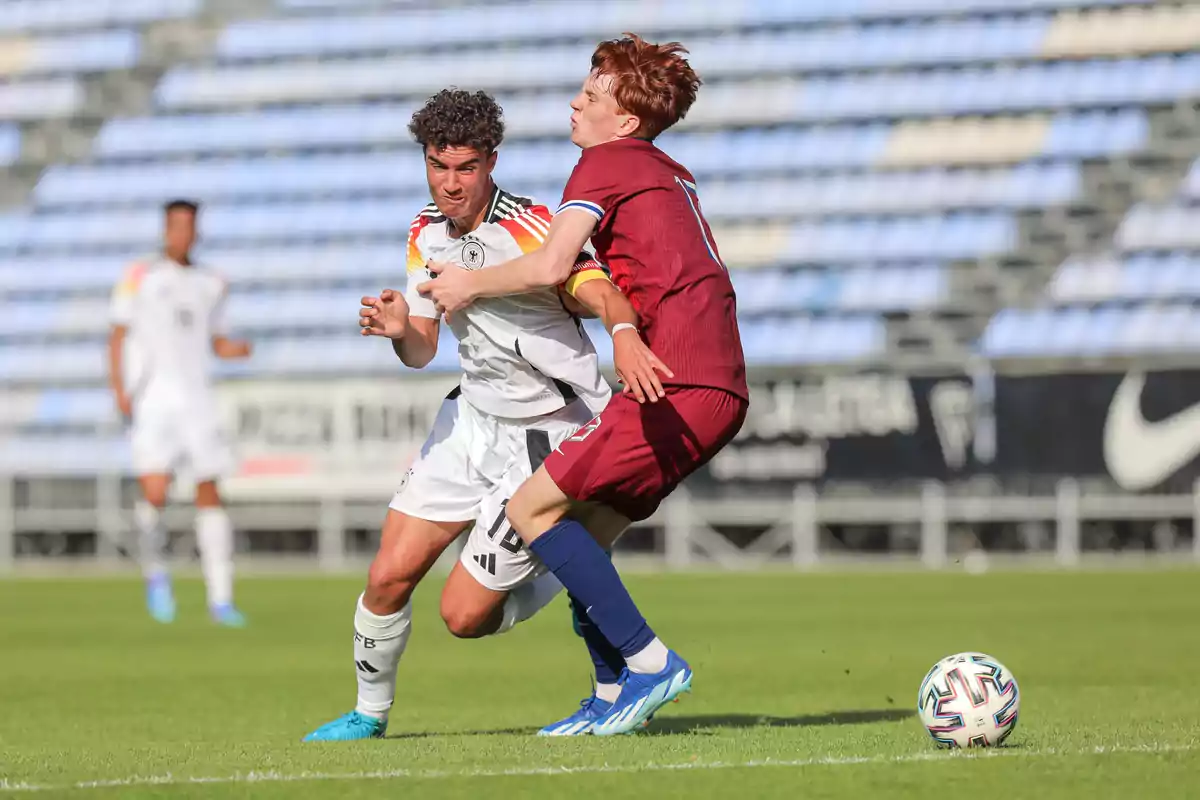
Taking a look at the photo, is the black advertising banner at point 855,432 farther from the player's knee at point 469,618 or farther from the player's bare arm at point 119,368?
the player's knee at point 469,618

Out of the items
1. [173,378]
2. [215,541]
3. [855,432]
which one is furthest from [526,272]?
[855,432]

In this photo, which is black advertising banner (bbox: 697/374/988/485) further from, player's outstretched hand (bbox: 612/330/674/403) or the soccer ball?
player's outstretched hand (bbox: 612/330/674/403)

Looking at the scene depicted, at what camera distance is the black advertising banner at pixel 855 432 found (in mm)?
17484

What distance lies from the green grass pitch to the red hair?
170 cm

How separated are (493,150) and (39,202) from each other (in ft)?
70.7

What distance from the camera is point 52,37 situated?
26.8 metres

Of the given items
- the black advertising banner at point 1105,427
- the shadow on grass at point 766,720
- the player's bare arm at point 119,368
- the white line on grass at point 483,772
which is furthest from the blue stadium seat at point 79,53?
the white line on grass at point 483,772

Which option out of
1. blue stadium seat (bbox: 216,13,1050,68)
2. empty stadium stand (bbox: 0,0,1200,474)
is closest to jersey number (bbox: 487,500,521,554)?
empty stadium stand (bbox: 0,0,1200,474)

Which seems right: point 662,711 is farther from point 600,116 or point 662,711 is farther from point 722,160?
point 722,160

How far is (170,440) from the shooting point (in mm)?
11305

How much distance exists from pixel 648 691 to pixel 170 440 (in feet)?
22.5

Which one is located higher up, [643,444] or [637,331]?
[637,331]

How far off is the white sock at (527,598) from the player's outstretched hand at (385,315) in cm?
87

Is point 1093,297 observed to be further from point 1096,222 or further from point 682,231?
point 682,231
